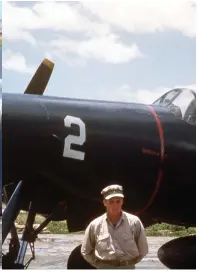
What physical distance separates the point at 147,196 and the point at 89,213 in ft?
2.56

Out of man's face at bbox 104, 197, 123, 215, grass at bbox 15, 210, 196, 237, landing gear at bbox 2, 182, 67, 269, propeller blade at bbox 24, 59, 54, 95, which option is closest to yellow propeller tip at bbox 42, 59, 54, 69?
propeller blade at bbox 24, 59, 54, 95

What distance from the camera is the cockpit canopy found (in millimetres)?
5093

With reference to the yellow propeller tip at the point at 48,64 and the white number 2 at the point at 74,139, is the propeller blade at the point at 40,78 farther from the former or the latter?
the white number 2 at the point at 74,139

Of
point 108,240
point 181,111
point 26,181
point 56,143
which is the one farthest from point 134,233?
point 181,111

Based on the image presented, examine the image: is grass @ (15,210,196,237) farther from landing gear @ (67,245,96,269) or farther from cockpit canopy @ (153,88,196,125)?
cockpit canopy @ (153,88,196,125)

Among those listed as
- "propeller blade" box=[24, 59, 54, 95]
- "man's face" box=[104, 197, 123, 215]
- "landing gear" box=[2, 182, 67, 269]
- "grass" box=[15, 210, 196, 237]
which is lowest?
"grass" box=[15, 210, 196, 237]

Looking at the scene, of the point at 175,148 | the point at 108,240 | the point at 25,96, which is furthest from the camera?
the point at 175,148

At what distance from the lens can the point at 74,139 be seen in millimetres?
4227

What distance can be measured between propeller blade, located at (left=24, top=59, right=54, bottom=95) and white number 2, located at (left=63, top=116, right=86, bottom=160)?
2.67 m

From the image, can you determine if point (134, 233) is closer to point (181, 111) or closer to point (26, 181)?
point (26, 181)

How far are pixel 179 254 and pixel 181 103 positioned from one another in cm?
188

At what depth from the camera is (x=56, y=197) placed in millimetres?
4840

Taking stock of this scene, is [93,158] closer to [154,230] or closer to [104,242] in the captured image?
[104,242]

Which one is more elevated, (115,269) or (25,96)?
(25,96)
